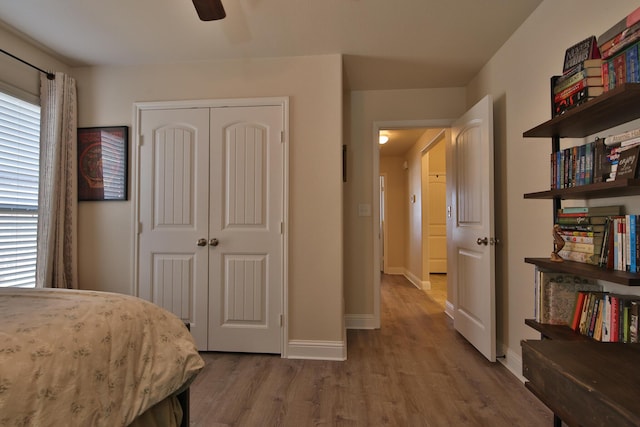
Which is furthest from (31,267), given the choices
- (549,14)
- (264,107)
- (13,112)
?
(549,14)

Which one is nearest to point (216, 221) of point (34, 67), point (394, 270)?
point (34, 67)

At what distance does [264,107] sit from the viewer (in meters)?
2.29

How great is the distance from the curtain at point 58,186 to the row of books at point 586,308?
10.7 ft

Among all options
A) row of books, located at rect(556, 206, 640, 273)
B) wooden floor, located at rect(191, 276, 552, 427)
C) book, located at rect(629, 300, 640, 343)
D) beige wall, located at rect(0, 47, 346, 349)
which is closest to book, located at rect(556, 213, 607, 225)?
row of books, located at rect(556, 206, 640, 273)

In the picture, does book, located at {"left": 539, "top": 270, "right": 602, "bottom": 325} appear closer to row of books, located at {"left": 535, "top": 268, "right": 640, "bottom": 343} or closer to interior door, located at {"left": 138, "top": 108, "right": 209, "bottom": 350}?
row of books, located at {"left": 535, "top": 268, "right": 640, "bottom": 343}

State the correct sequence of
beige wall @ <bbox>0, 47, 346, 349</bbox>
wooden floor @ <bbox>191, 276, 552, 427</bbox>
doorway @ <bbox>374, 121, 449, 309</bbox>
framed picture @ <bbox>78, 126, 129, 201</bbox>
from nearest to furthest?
wooden floor @ <bbox>191, 276, 552, 427</bbox> < beige wall @ <bbox>0, 47, 346, 349</bbox> < framed picture @ <bbox>78, 126, 129, 201</bbox> < doorway @ <bbox>374, 121, 449, 309</bbox>

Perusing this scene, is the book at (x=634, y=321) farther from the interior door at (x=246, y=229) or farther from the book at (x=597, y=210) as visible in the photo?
the interior door at (x=246, y=229)

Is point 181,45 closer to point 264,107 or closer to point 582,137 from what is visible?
point 264,107

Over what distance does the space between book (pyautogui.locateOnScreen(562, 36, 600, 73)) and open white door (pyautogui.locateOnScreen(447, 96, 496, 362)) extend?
2.58 feet

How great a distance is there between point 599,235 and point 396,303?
268 centimetres

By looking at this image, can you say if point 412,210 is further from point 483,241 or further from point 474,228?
point 483,241

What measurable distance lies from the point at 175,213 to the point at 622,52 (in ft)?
8.94

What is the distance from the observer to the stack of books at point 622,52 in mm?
1046

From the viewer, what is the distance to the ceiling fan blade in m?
1.36
